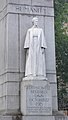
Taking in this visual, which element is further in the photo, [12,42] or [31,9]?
[31,9]

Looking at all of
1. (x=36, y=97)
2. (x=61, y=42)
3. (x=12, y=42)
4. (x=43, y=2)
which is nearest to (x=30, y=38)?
(x=12, y=42)

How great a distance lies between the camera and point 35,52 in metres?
14.1

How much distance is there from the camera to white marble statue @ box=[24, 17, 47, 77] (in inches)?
550

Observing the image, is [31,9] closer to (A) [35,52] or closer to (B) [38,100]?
(A) [35,52]

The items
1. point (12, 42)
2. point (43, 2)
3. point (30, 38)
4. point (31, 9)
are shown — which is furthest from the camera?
point (43, 2)

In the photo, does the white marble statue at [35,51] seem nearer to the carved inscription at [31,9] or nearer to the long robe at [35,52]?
the long robe at [35,52]

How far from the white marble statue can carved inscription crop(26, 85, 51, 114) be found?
2.35 feet

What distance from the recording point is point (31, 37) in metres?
14.2

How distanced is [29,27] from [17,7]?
1.05m

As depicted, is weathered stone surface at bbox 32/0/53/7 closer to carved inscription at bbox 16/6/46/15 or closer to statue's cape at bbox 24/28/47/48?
carved inscription at bbox 16/6/46/15

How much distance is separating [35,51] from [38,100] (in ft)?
6.94

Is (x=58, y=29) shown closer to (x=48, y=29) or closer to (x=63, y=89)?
(x=63, y=89)

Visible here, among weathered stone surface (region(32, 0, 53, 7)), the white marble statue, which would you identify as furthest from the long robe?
weathered stone surface (region(32, 0, 53, 7))

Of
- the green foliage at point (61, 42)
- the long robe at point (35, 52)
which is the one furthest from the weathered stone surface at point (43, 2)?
the green foliage at point (61, 42)
